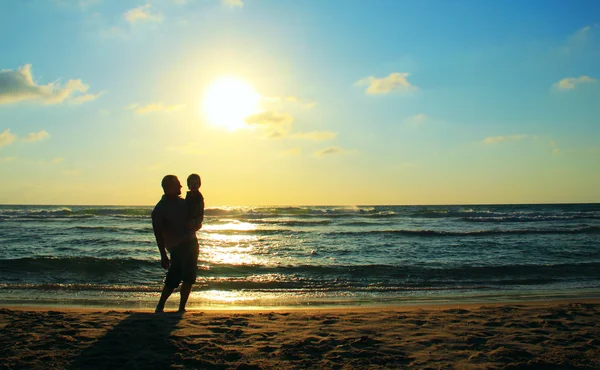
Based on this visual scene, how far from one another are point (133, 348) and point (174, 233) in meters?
1.81

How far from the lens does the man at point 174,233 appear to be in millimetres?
5594

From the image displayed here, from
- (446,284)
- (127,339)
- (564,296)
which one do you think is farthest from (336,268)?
(127,339)

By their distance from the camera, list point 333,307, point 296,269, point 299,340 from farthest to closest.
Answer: point 296,269 → point 333,307 → point 299,340

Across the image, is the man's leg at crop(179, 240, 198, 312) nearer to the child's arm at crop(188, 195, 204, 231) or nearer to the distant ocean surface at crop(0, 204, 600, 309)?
the child's arm at crop(188, 195, 204, 231)

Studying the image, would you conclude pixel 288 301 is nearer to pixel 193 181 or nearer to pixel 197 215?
pixel 197 215

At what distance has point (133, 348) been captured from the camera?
4.09 meters

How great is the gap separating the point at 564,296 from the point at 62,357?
849 cm

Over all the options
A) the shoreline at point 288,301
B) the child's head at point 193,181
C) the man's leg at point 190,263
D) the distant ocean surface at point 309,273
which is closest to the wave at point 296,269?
the distant ocean surface at point 309,273

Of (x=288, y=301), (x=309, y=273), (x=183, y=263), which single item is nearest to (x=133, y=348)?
(x=183, y=263)

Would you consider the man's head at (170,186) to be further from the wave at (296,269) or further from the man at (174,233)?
the wave at (296,269)

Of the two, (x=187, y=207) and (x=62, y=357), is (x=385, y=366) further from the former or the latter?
(x=187, y=207)

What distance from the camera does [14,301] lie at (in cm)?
754

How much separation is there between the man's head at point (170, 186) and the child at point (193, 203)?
169 millimetres

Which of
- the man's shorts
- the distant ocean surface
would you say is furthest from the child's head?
the distant ocean surface
